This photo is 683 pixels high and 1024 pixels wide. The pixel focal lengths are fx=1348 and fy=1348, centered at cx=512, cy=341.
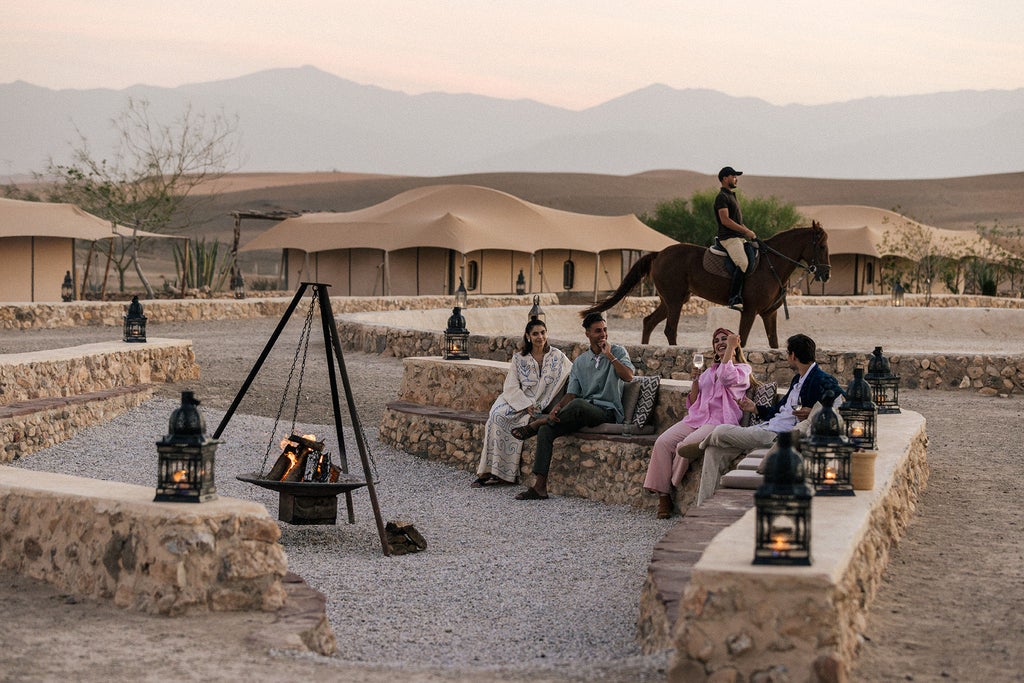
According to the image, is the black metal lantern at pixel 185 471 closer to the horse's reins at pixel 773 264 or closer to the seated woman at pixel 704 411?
the seated woman at pixel 704 411

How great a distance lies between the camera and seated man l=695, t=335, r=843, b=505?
27.2ft

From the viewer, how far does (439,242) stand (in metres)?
36.1

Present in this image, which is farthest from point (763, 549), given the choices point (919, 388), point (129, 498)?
point (919, 388)

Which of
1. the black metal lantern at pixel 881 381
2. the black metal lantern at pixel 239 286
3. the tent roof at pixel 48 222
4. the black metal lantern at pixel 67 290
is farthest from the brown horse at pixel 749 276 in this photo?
the black metal lantern at pixel 239 286

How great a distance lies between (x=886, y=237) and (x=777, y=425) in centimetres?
3559

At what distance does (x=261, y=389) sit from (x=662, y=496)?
751cm

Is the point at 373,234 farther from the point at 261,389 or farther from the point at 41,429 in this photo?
the point at 41,429

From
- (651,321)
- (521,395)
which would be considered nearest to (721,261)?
(651,321)

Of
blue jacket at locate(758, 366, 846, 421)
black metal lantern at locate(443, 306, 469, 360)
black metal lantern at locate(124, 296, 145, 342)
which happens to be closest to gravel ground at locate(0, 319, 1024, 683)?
blue jacket at locate(758, 366, 846, 421)

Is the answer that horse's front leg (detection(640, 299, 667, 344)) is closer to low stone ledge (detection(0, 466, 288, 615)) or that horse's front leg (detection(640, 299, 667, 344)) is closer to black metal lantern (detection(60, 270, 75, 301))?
low stone ledge (detection(0, 466, 288, 615))

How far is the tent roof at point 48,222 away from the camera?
95.3 ft

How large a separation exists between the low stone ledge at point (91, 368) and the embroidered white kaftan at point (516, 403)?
4.38m

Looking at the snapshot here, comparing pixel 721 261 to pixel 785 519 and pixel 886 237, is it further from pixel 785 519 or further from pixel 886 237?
pixel 886 237

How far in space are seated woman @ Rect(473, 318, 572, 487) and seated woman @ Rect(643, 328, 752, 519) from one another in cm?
136
